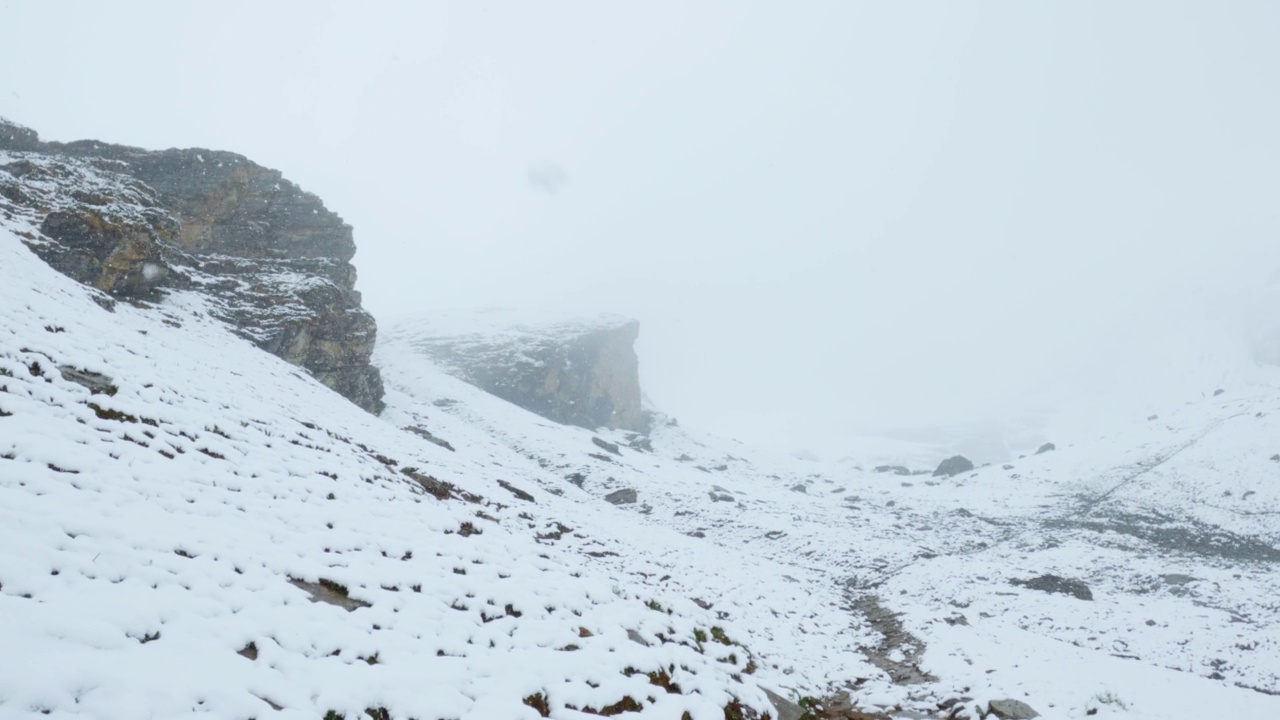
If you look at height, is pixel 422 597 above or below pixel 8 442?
below

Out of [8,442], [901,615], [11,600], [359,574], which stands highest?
[8,442]

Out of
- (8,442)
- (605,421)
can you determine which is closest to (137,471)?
(8,442)

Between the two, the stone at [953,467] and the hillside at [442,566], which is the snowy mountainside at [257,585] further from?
the stone at [953,467]

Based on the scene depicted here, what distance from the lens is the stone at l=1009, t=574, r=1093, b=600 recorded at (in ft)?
63.6

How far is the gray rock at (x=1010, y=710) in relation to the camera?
9695 millimetres

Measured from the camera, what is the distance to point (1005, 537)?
30500 mm

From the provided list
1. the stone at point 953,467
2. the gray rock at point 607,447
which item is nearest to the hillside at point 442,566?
the gray rock at point 607,447

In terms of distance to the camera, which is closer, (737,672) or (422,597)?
(422,597)

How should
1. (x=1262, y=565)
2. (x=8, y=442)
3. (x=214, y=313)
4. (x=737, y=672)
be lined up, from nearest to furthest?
1. (x=8, y=442)
2. (x=737, y=672)
3. (x=1262, y=565)
4. (x=214, y=313)

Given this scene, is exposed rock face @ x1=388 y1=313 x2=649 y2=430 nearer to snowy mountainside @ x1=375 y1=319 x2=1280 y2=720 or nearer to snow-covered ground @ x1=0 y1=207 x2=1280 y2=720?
snowy mountainside @ x1=375 y1=319 x2=1280 y2=720

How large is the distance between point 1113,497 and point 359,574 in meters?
45.1

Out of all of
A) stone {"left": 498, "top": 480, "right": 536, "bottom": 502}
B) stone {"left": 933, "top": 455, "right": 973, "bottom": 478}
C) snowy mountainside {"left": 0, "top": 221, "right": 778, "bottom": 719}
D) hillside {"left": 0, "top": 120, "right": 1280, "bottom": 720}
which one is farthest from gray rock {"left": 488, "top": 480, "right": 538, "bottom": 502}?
stone {"left": 933, "top": 455, "right": 973, "bottom": 478}

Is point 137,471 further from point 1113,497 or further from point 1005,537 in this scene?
point 1113,497

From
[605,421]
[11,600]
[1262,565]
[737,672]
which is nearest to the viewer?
[11,600]
